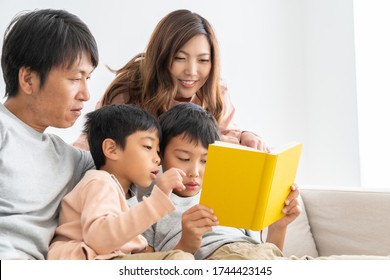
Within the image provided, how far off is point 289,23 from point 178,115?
2.77 metres

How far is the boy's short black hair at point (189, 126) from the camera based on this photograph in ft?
5.49

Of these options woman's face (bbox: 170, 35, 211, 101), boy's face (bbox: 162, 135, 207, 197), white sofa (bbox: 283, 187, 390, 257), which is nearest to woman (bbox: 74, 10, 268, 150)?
woman's face (bbox: 170, 35, 211, 101)

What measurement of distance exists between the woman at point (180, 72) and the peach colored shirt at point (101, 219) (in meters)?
0.79

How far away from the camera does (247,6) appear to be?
4.19 meters

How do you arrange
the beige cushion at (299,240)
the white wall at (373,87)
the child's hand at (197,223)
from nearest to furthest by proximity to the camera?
the child's hand at (197,223)
the beige cushion at (299,240)
the white wall at (373,87)

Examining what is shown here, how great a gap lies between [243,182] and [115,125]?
1.37ft

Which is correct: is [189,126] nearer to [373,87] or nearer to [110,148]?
[110,148]

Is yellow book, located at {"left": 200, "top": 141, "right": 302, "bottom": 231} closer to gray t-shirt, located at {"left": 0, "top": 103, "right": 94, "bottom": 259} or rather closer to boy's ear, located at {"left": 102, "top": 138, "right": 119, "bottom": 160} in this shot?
boy's ear, located at {"left": 102, "top": 138, "right": 119, "bottom": 160}

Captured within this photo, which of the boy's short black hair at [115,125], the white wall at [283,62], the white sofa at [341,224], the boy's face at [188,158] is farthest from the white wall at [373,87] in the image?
the boy's short black hair at [115,125]

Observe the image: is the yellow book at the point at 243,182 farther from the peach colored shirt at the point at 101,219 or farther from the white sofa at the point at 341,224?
the white sofa at the point at 341,224

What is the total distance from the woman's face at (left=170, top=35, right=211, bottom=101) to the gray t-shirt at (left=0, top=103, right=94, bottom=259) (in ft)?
2.71
